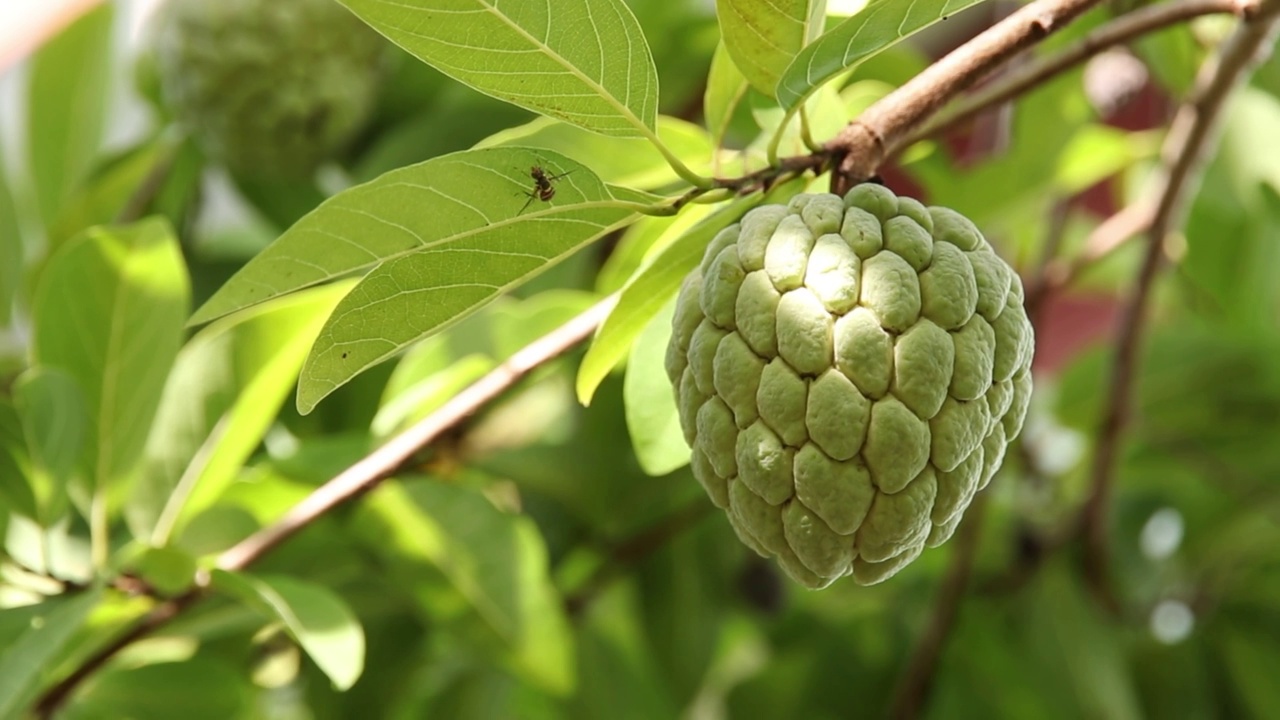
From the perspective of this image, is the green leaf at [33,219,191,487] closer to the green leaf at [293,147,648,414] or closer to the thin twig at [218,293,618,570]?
the thin twig at [218,293,618,570]

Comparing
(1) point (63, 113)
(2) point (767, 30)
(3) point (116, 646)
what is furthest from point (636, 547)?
(1) point (63, 113)

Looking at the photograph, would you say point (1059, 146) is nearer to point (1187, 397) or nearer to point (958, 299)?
point (1187, 397)

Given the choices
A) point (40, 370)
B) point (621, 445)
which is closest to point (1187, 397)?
point (621, 445)

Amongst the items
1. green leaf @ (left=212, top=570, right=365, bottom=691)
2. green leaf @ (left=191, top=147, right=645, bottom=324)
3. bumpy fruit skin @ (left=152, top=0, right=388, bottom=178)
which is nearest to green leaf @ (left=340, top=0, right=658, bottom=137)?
green leaf @ (left=191, top=147, right=645, bottom=324)

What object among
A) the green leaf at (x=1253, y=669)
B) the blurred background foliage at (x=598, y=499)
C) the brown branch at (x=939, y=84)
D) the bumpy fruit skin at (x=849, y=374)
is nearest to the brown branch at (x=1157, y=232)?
the blurred background foliage at (x=598, y=499)

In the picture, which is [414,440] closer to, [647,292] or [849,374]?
[647,292]

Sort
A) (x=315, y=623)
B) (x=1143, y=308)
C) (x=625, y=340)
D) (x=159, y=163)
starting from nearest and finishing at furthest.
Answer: (x=625, y=340)
(x=315, y=623)
(x=1143, y=308)
(x=159, y=163)
